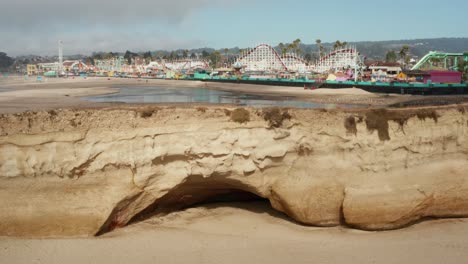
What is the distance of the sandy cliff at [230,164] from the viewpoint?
812 centimetres

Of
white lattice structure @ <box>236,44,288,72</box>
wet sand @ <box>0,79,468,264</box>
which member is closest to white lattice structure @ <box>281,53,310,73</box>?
white lattice structure @ <box>236,44,288,72</box>

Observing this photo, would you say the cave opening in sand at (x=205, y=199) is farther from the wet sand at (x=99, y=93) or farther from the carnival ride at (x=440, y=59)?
the carnival ride at (x=440, y=59)

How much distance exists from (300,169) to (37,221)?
557cm

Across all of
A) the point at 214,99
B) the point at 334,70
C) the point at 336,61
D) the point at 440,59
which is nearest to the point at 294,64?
the point at 336,61

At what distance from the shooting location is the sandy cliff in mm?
8125

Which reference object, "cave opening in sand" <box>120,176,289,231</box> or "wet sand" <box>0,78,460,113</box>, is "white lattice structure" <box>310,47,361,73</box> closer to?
"wet sand" <box>0,78,460,113</box>

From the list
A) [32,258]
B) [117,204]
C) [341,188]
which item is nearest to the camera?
[32,258]

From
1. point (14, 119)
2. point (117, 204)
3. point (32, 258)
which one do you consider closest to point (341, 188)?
point (117, 204)

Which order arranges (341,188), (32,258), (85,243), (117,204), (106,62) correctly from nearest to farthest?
(32,258)
(85,243)
(117,204)
(341,188)
(106,62)

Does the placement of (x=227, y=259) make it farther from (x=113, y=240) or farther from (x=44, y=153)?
(x=44, y=153)

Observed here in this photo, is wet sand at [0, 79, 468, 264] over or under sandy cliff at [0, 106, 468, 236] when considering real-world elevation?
under

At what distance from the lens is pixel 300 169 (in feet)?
29.2

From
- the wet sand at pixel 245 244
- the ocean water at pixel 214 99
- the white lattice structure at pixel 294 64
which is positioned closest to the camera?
the wet sand at pixel 245 244

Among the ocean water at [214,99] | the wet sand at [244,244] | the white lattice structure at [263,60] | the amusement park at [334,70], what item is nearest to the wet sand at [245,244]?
the wet sand at [244,244]
